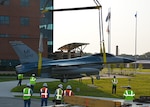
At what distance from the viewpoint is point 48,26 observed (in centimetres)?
9194

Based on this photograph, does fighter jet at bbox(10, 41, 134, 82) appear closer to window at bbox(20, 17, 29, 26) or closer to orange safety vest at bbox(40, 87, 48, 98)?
orange safety vest at bbox(40, 87, 48, 98)

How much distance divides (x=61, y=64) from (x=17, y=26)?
122 ft

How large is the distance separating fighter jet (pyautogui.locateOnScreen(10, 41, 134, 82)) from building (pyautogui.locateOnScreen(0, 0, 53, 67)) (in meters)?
32.4

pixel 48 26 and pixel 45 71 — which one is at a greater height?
pixel 48 26

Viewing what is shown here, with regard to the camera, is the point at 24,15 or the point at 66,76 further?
the point at 24,15

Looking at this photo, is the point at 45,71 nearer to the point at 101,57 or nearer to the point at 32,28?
the point at 101,57

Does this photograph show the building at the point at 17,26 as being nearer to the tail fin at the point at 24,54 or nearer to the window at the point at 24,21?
the window at the point at 24,21

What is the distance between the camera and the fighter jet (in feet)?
131

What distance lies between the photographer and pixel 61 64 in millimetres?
41000

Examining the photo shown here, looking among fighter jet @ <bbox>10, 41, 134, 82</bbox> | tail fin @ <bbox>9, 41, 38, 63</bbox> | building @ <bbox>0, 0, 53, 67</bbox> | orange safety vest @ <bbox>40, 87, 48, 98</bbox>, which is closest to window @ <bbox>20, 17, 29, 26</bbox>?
building @ <bbox>0, 0, 53, 67</bbox>

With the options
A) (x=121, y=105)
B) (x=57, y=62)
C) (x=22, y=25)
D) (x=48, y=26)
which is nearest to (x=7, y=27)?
(x=22, y=25)

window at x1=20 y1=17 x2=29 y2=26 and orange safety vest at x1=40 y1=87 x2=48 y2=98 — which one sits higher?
window at x1=20 y1=17 x2=29 y2=26

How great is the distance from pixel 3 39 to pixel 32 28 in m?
7.53

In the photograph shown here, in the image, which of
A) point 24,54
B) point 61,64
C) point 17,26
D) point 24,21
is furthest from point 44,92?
point 24,21
